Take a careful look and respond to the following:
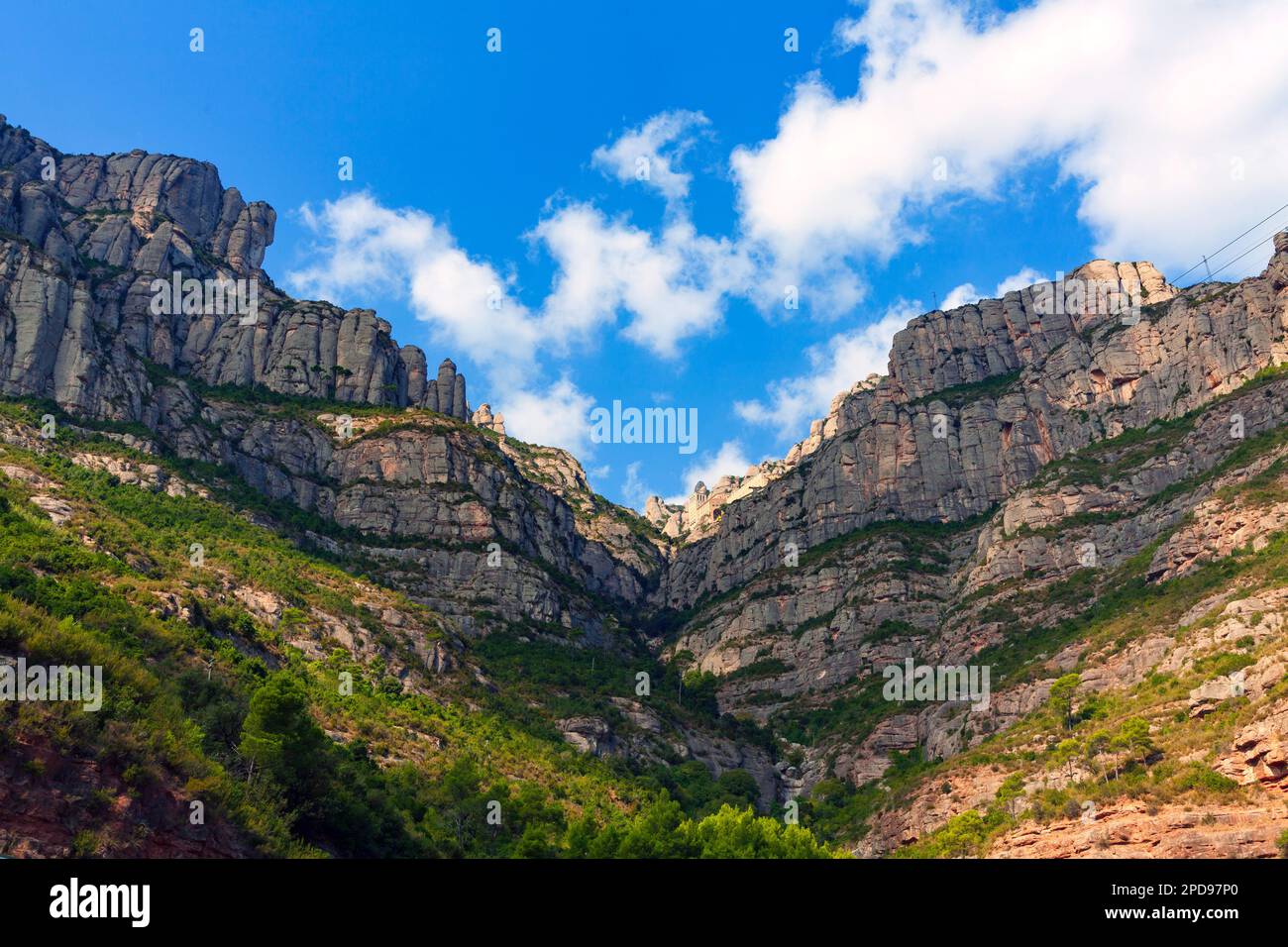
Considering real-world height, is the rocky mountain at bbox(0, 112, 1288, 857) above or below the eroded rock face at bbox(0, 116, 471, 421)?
below

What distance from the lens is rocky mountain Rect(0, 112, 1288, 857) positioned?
5766cm

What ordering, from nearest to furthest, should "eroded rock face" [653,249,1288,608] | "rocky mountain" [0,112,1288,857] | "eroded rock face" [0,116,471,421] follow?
"rocky mountain" [0,112,1288,857] < "eroded rock face" [0,116,471,421] < "eroded rock face" [653,249,1288,608]

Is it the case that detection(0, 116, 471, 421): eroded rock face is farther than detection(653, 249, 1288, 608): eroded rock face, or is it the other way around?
detection(653, 249, 1288, 608): eroded rock face

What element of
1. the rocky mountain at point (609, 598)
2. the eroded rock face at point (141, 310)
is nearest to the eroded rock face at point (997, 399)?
the rocky mountain at point (609, 598)

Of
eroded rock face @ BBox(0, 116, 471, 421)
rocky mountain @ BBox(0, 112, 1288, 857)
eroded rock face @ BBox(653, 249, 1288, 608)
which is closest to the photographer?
rocky mountain @ BBox(0, 112, 1288, 857)

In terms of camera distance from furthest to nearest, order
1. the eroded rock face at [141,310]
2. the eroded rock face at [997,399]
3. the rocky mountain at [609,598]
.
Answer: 1. the eroded rock face at [997,399]
2. the eroded rock face at [141,310]
3. the rocky mountain at [609,598]

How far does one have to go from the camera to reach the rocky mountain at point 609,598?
57656mm

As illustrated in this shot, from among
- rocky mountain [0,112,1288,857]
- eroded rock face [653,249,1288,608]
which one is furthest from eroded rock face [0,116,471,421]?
eroded rock face [653,249,1288,608]

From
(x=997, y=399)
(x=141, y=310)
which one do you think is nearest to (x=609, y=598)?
(x=997, y=399)

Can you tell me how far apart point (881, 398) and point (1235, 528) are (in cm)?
8780

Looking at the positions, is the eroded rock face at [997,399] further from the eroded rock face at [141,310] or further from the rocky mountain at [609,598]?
the eroded rock face at [141,310]

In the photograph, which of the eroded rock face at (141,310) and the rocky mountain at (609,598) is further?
the eroded rock face at (141,310)

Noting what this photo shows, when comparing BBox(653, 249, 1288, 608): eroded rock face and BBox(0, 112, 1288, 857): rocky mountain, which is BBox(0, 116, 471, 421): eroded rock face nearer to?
BBox(0, 112, 1288, 857): rocky mountain

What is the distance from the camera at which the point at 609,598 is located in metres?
200
